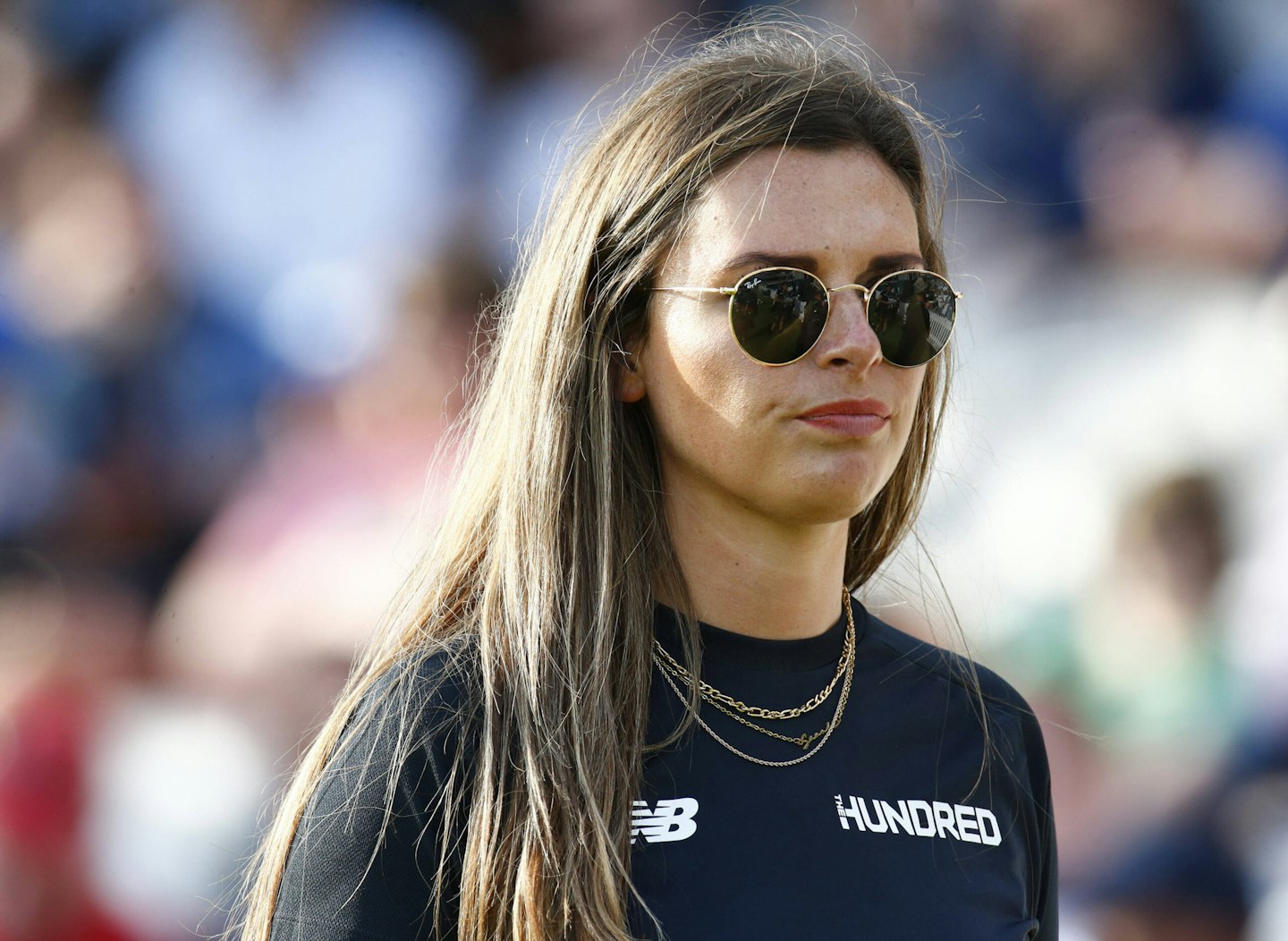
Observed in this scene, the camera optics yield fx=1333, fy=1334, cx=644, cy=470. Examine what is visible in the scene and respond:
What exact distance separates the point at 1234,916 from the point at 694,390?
7.42ft

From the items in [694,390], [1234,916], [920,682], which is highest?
[694,390]

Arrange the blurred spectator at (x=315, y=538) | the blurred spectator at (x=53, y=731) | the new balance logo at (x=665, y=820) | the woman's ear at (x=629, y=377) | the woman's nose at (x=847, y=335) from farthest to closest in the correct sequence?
the blurred spectator at (x=315, y=538), the blurred spectator at (x=53, y=731), the woman's ear at (x=629, y=377), the woman's nose at (x=847, y=335), the new balance logo at (x=665, y=820)

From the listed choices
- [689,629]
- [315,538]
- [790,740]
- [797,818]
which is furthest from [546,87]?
[797,818]

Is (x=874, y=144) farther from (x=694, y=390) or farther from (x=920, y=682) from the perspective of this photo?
(x=920, y=682)

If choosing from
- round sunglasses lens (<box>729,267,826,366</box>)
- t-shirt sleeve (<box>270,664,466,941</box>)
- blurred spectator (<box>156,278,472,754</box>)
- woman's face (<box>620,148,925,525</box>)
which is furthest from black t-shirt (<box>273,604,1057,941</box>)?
blurred spectator (<box>156,278,472,754</box>)

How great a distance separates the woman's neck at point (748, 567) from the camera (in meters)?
1.76

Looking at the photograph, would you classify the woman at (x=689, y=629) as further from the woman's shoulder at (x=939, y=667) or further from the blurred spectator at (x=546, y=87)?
the blurred spectator at (x=546, y=87)

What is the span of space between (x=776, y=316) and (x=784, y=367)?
6 centimetres

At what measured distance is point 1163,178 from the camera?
11.2 feet

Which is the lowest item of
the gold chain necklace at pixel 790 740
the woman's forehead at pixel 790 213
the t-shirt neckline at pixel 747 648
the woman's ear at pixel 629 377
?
the gold chain necklace at pixel 790 740

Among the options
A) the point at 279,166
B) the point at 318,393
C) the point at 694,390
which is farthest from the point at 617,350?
the point at 279,166

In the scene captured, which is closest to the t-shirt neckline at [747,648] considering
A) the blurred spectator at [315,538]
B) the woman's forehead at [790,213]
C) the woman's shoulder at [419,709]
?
the woman's shoulder at [419,709]

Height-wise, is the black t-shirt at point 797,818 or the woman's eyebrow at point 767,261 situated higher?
the woman's eyebrow at point 767,261

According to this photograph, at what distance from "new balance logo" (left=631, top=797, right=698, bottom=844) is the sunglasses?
55cm
